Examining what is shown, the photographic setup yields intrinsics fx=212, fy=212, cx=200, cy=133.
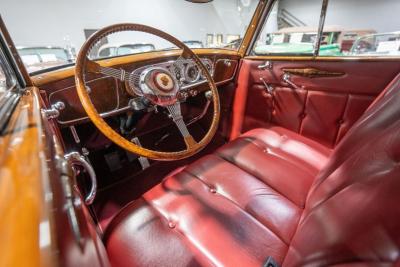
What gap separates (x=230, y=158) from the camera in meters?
1.04

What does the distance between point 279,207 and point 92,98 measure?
0.97 m

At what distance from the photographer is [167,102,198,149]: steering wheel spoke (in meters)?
0.90

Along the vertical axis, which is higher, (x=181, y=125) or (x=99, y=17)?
(x=99, y=17)

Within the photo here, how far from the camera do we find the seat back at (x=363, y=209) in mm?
284

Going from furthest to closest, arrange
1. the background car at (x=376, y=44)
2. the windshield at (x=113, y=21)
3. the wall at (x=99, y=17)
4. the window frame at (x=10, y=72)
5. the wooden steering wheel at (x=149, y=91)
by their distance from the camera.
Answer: the wall at (x=99, y=17)
the background car at (x=376, y=44)
the windshield at (x=113, y=21)
the wooden steering wheel at (x=149, y=91)
the window frame at (x=10, y=72)

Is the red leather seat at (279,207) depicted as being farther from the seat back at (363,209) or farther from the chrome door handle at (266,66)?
the chrome door handle at (266,66)

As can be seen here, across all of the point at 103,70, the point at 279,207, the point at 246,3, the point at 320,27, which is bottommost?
the point at 279,207

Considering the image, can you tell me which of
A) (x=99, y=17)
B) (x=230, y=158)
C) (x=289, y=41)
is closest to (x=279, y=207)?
(x=230, y=158)

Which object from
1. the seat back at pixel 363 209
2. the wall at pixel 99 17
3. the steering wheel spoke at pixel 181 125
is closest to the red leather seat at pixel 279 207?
the seat back at pixel 363 209

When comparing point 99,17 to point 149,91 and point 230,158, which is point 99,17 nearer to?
point 149,91

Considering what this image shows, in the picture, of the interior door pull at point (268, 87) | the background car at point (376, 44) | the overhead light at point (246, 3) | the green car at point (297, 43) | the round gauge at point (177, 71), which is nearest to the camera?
the round gauge at point (177, 71)

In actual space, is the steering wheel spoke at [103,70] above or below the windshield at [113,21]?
below

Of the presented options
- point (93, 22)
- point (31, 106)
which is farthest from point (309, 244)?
point (93, 22)

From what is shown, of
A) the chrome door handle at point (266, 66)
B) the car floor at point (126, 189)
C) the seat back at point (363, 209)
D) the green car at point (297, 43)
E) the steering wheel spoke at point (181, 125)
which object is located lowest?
the car floor at point (126, 189)
